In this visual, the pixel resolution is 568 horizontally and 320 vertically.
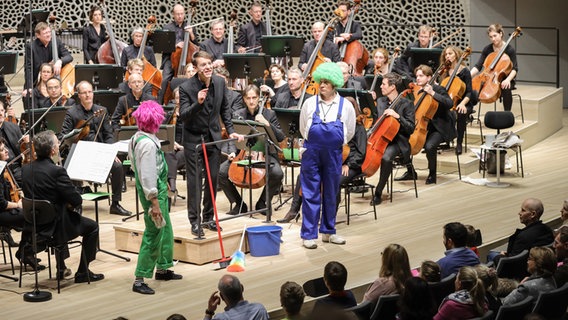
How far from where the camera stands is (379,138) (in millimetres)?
9367

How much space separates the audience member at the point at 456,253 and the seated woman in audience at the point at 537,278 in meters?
0.42

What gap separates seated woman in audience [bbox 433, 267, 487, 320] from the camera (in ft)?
17.7

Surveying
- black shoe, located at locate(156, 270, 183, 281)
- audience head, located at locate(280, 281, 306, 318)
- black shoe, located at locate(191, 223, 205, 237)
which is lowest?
black shoe, located at locate(156, 270, 183, 281)

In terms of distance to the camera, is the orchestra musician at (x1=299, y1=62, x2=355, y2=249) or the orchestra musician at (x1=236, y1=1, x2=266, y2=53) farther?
the orchestra musician at (x1=236, y1=1, x2=266, y2=53)

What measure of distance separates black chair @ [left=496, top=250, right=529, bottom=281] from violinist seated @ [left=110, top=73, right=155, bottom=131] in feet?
14.3

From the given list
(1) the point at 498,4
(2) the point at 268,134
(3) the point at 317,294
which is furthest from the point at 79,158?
(1) the point at 498,4

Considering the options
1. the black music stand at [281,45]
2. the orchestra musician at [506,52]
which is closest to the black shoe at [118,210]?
the black music stand at [281,45]

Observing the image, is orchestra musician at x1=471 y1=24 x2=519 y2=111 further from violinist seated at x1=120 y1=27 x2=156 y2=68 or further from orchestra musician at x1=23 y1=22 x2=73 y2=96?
orchestra musician at x1=23 y1=22 x2=73 y2=96

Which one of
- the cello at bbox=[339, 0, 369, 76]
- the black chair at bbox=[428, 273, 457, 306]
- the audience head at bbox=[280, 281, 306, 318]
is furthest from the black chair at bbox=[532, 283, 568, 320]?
the cello at bbox=[339, 0, 369, 76]

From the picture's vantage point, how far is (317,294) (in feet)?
19.3

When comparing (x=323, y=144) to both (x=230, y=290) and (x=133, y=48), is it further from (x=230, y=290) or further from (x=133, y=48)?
(x=133, y=48)

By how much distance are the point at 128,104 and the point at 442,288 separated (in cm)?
488

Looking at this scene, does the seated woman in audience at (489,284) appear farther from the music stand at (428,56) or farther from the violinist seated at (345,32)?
the violinist seated at (345,32)

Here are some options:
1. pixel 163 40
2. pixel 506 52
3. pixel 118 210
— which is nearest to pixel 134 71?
pixel 163 40
